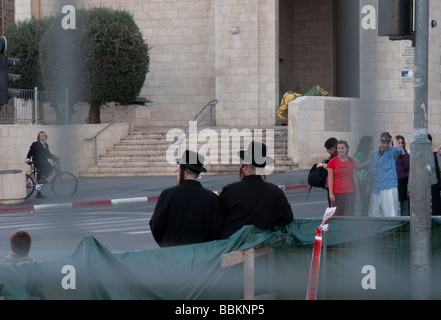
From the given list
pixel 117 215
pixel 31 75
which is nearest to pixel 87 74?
pixel 117 215

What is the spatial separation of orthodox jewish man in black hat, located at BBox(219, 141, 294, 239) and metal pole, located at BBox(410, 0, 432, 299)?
3.45 ft

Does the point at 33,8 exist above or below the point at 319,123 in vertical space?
above

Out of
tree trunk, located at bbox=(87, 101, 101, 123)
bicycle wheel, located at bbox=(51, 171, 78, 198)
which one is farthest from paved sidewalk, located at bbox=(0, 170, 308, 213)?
bicycle wheel, located at bbox=(51, 171, 78, 198)

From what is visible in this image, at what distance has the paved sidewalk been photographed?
59.7 ft

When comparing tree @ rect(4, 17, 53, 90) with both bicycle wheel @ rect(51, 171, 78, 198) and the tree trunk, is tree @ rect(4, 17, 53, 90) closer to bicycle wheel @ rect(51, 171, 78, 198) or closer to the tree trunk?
the tree trunk

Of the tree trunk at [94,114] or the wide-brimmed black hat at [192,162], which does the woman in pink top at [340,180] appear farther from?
the tree trunk at [94,114]

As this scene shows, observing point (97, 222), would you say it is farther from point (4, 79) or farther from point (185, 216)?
point (185, 216)

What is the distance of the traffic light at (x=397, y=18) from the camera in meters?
6.14

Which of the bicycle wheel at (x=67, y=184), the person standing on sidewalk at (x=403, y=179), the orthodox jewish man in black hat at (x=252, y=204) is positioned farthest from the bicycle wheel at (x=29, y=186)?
the bicycle wheel at (x=67, y=184)

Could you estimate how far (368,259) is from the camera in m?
6.02

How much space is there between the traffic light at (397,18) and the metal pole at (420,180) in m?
0.07

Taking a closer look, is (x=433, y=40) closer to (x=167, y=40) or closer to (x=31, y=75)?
(x=167, y=40)

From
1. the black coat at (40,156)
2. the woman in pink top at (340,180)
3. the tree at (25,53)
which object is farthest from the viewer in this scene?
the tree at (25,53)
